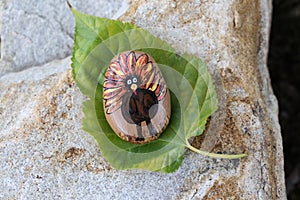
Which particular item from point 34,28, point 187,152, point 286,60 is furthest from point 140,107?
point 286,60

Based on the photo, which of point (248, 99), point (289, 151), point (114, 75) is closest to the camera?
point (114, 75)

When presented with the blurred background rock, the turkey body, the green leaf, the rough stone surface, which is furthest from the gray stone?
the blurred background rock

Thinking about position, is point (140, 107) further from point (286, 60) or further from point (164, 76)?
point (286, 60)

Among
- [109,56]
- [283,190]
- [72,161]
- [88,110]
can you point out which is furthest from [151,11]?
[283,190]

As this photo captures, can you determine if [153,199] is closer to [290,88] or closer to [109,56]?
[109,56]

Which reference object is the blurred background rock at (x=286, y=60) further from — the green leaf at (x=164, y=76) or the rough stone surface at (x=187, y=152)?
the green leaf at (x=164, y=76)
